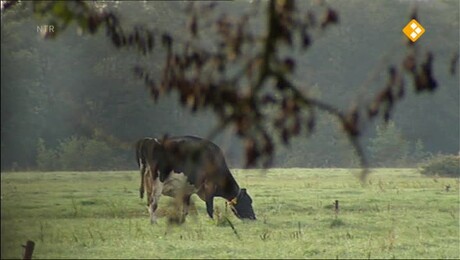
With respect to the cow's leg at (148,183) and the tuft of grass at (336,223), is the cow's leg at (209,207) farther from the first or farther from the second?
the tuft of grass at (336,223)

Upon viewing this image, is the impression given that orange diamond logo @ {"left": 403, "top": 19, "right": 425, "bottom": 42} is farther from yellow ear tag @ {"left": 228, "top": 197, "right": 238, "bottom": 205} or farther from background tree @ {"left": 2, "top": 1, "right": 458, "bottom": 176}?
yellow ear tag @ {"left": 228, "top": 197, "right": 238, "bottom": 205}

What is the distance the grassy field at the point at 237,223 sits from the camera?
49.0ft

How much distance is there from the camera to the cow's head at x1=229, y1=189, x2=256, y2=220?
63.8 ft

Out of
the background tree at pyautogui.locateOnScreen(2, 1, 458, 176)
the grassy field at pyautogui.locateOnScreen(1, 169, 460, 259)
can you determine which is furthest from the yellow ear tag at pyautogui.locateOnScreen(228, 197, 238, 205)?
the background tree at pyautogui.locateOnScreen(2, 1, 458, 176)

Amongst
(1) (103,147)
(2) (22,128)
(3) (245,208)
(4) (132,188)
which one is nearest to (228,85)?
(3) (245,208)

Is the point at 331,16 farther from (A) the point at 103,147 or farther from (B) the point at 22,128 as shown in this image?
(A) the point at 103,147

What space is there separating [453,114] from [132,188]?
66.5ft

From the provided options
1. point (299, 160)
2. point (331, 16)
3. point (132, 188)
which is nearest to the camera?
point (331, 16)

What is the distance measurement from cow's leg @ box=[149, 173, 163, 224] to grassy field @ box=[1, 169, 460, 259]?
0.59 feet

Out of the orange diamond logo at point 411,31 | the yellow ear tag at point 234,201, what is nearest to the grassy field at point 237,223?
the yellow ear tag at point 234,201

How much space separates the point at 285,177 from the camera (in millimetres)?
31406

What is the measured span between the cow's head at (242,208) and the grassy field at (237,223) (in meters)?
A: 0.19

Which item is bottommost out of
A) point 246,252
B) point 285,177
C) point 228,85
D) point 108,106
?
point 285,177

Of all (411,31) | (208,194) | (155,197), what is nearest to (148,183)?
(155,197)
